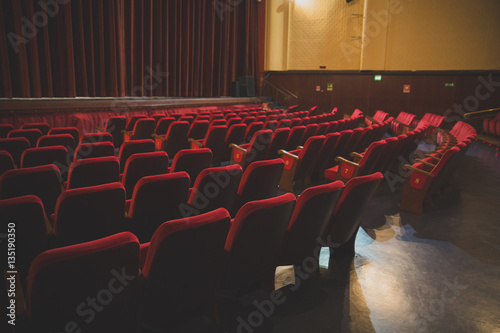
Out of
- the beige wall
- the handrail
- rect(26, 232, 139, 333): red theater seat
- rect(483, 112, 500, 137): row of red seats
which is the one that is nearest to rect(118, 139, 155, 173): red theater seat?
rect(26, 232, 139, 333): red theater seat

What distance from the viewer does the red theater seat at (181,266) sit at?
1239mm

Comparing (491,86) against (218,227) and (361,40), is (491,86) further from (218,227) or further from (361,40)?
(218,227)

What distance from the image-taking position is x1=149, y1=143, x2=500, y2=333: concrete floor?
65.6 inches

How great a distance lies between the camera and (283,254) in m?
1.86

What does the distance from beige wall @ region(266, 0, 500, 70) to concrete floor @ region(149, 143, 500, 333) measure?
7591 millimetres

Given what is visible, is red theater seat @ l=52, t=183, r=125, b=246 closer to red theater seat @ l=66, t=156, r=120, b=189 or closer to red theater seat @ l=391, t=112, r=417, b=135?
red theater seat @ l=66, t=156, r=120, b=189

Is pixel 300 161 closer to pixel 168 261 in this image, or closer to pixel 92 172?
pixel 92 172

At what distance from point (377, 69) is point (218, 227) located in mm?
10110

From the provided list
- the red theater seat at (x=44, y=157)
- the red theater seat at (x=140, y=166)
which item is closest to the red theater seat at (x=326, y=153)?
the red theater seat at (x=140, y=166)

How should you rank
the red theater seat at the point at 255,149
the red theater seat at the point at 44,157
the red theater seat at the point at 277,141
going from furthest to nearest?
the red theater seat at the point at 277,141
the red theater seat at the point at 255,149
the red theater seat at the point at 44,157

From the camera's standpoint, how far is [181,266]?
133 centimetres

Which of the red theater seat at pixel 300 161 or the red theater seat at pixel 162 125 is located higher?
the red theater seat at pixel 162 125

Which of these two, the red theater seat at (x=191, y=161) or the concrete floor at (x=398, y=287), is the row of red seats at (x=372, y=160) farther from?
the red theater seat at (x=191, y=161)

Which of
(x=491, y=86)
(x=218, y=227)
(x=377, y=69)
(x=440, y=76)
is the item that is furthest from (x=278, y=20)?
(x=218, y=227)
